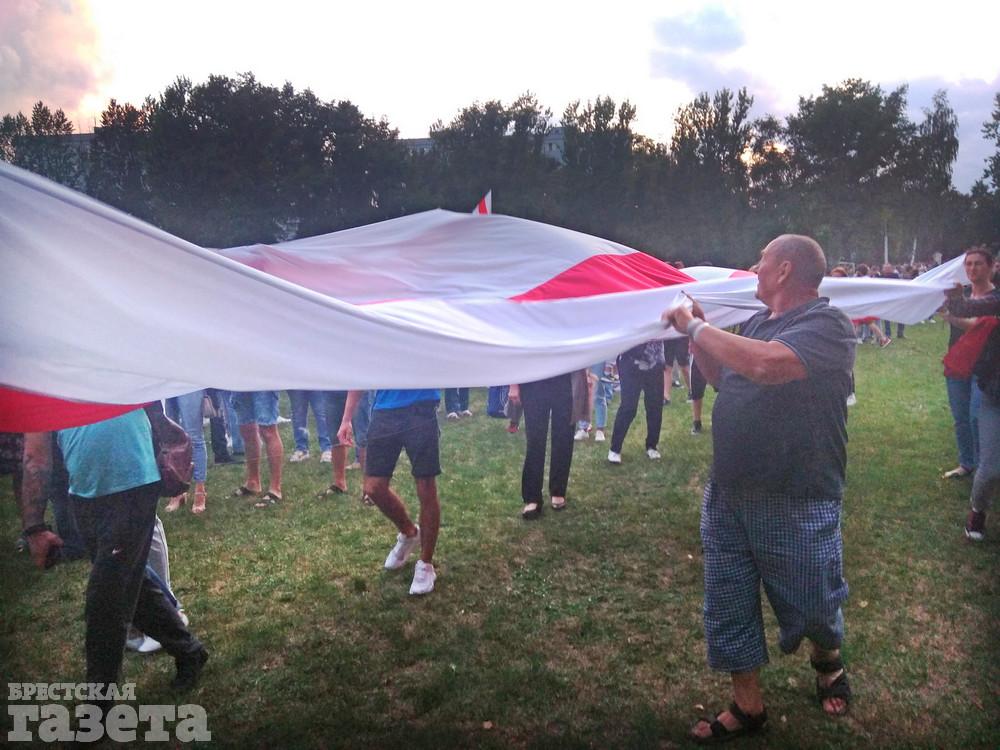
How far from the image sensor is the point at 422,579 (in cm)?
466

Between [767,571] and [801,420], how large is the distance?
2.22 feet

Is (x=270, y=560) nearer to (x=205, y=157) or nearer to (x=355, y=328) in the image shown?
(x=355, y=328)

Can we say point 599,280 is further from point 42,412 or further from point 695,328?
point 42,412

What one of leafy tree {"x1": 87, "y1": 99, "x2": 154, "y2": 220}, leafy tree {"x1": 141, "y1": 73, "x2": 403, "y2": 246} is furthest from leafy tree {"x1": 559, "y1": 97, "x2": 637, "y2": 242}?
leafy tree {"x1": 87, "y1": 99, "x2": 154, "y2": 220}

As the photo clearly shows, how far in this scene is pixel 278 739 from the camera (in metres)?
3.19

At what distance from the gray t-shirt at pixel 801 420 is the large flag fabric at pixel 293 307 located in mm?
775

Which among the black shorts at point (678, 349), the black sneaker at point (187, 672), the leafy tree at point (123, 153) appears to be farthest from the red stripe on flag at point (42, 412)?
the leafy tree at point (123, 153)

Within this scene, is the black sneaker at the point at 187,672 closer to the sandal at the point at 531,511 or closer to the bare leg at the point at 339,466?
the sandal at the point at 531,511

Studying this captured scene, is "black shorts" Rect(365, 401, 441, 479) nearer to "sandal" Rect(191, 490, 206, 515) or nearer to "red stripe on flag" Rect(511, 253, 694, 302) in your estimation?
"red stripe on flag" Rect(511, 253, 694, 302)

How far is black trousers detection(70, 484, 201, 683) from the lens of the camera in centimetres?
315

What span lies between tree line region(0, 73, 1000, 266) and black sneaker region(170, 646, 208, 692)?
21.6 meters

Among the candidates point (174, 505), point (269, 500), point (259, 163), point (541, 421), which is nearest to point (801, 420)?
point (541, 421)

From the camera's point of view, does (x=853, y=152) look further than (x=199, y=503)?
Yes

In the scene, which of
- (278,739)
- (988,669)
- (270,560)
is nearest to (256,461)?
(270,560)
